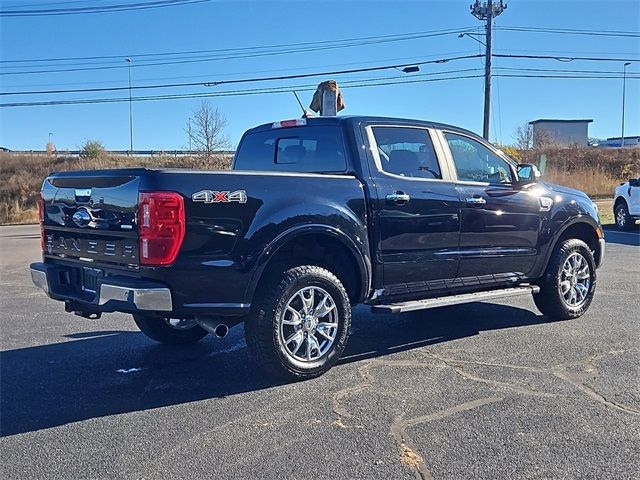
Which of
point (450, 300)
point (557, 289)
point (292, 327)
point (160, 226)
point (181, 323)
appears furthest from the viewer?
point (557, 289)

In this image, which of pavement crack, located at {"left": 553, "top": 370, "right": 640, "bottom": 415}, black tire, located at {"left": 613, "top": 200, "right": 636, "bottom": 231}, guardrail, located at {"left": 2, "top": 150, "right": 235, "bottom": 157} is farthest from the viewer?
guardrail, located at {"left": 2, "top": 150, "right": 235, "bottom": 157}

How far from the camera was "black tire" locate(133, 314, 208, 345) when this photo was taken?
18.5ft

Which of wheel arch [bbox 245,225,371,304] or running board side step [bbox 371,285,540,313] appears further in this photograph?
running board side step [bbox 371,285,540,313]

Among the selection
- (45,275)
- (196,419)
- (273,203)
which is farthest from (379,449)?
(45,275)

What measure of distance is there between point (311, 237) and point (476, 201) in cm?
180

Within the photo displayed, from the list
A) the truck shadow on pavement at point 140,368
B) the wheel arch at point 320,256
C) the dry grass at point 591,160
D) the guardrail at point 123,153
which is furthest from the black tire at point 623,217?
the guardrail at point 123,153

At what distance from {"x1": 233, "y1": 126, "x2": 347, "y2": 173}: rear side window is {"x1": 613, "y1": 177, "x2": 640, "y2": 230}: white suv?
43.5 ft

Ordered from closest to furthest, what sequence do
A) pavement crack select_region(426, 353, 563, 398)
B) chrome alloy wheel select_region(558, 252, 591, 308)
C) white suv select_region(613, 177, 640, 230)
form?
pavement crack select_region(426, 353, 563, 398) → chrome alloy wheel select_region(558, 252, 591, 308) → white suv select_region(613, 177, 640, 230)

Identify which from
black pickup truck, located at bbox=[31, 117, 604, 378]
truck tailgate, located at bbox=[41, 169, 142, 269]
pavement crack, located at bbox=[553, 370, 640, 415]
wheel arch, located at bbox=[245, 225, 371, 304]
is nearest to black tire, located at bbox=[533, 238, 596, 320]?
black pickup truck, located at bbox=[31, 117, 604, 378]

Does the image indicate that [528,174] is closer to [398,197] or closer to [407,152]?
[407,152]

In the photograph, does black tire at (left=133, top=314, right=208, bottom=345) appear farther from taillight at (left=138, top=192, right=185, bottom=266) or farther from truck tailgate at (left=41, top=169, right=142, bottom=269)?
taillight at (left=138, top=192, right=185, bottom=266)

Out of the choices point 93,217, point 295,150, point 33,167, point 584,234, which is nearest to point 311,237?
point 295,150

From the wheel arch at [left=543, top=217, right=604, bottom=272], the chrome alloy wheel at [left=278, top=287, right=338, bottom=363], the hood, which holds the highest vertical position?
the hood

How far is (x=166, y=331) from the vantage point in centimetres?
572
